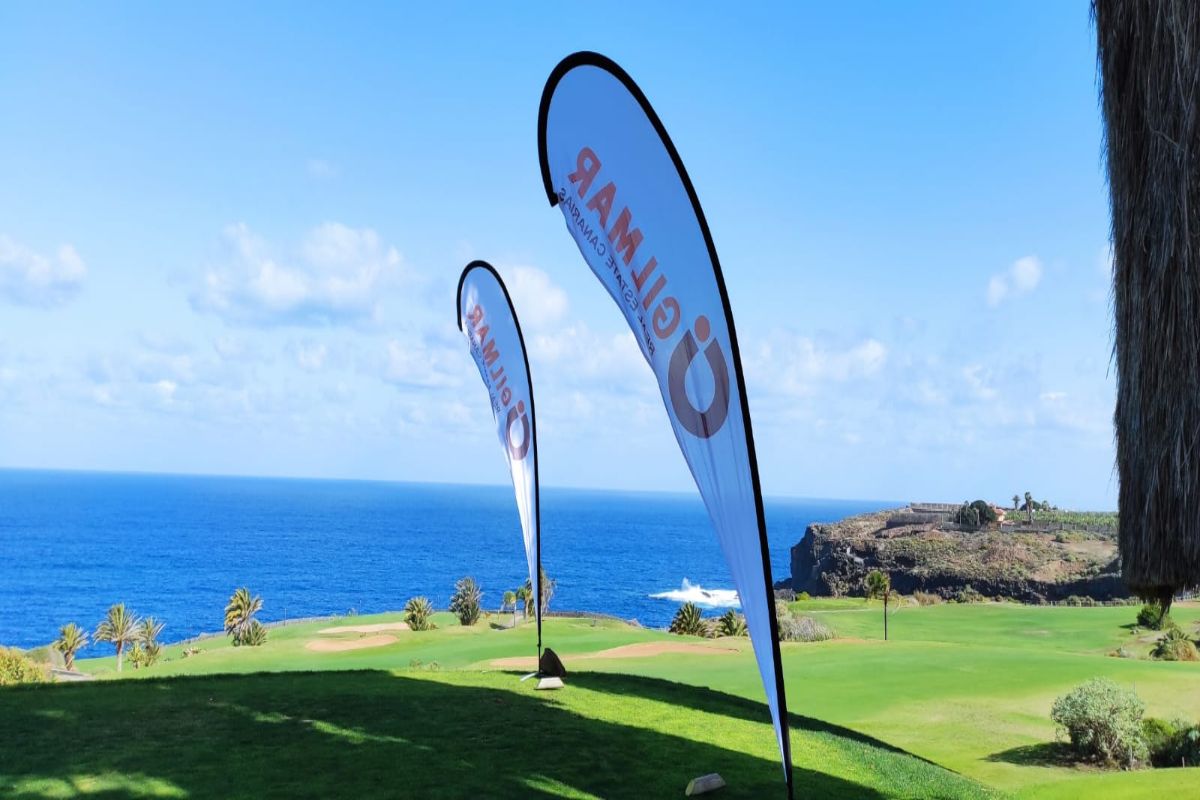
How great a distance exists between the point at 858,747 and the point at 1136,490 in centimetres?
606

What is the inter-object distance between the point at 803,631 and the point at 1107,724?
14736 millimetres

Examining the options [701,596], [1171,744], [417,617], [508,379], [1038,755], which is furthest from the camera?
[701,596]

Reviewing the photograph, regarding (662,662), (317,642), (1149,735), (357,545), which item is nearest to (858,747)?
(1149,735)

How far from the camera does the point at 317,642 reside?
91.5 feet

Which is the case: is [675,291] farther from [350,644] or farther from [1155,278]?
[350,644]

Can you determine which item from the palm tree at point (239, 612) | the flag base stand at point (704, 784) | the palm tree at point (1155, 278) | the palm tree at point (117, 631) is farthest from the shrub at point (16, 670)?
the palm tree at point (239, 612)

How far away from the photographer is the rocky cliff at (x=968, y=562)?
60562 millimetres

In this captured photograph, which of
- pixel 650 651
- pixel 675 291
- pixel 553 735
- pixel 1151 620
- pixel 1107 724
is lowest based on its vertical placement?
pixel 1151 620

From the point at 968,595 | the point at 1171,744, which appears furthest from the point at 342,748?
the point at 968,595

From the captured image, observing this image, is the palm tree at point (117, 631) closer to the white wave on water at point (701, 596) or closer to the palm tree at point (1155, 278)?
the palm tree at point (1155, 278)

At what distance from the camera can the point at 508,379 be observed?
43.2 feet

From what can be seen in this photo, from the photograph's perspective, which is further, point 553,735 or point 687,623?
point 687,623

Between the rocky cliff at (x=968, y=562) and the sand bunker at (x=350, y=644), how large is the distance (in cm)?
4817

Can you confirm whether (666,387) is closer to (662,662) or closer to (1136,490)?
(1136,490)
